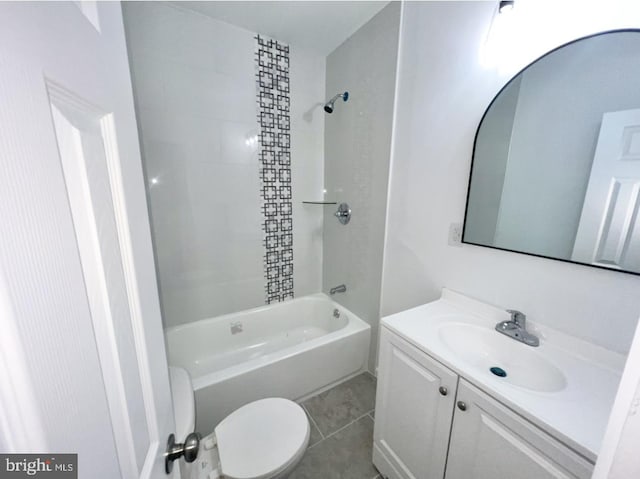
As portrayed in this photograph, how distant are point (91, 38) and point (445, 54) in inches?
60.0

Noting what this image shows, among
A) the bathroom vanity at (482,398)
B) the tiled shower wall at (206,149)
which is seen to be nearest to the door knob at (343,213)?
the tiled shower wall at (206,149)

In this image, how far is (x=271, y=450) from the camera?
1.04 meters

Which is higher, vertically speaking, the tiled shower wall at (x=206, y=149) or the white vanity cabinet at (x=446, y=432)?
the tiled shower wall at (x=206, y=149)

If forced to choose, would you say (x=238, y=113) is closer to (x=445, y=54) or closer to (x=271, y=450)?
(x=445, y=54)

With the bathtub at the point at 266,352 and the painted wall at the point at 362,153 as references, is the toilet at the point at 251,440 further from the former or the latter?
the painted wall at the point at 362,153

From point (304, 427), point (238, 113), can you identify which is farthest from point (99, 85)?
point (238, 113)

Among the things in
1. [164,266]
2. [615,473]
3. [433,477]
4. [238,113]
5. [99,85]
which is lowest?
[433,477]

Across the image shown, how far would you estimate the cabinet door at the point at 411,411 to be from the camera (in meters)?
0.92

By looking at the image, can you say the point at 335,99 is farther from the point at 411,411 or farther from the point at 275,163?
the point at 411,411

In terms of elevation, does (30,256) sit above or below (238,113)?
below

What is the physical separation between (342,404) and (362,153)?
71.2 inches

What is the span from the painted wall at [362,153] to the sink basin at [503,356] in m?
0.74

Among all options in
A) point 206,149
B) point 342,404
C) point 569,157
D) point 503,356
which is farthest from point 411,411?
point 206,149

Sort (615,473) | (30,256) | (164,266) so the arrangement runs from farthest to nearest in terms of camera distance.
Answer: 1. (164,266)
2. (615,473)
3. (30,256)
